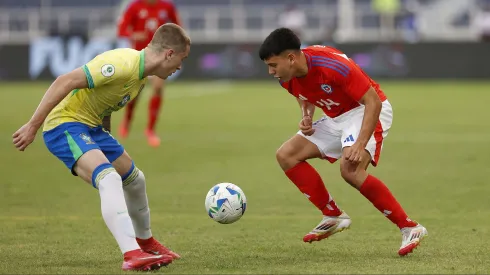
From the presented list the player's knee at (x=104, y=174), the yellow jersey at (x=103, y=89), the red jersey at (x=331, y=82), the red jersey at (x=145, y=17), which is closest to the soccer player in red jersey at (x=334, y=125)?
the red jersey at (x=331, y=82)

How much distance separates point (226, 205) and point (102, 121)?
1.05m

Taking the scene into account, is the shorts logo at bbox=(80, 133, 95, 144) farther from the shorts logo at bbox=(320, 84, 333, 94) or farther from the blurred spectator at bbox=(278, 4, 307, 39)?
the blurred spectator at bbox=(278, 4, 307, 39)

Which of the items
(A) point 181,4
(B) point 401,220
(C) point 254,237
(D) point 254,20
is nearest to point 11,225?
(C) point 254,237

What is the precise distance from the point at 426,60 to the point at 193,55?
7.03m

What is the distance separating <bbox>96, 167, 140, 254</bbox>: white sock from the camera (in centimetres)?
575

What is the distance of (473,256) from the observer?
20.7 ft

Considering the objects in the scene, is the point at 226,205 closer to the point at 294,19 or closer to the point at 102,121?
the point at 102,121

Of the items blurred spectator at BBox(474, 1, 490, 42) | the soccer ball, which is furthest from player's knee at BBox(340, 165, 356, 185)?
blurred spectator at BBox(474, 1, 490, 42)

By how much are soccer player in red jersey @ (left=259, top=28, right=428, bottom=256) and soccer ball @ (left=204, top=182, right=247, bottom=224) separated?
1.87ft

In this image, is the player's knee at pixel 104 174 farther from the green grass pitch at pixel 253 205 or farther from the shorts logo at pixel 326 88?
the shorts logo at pixel 326 88

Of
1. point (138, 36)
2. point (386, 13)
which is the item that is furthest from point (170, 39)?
point (386, 13)

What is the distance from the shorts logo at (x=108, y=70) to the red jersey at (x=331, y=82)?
4.59 ft

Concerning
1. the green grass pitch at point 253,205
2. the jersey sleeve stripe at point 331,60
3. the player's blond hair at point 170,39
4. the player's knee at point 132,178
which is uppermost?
the player's blond hair at point 170,39

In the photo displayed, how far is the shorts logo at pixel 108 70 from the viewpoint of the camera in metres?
5.84
